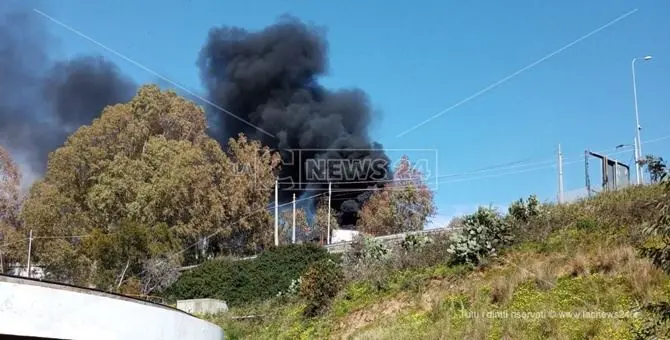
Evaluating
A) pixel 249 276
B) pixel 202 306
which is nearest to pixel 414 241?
pixel 202 306

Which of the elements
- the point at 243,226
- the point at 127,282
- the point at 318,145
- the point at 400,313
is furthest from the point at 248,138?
the point at 400,313

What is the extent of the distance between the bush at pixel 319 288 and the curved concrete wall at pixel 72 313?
8890mm

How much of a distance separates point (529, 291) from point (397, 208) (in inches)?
1399

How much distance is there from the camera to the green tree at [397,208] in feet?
164

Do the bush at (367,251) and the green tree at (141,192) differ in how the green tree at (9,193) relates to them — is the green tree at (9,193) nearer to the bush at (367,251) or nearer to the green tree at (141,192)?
the green tree at (141,192)

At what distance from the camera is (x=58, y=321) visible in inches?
369

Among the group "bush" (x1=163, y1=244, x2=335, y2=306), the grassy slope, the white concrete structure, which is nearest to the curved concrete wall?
the grassy slope

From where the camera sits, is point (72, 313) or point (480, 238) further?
point (480, 238)

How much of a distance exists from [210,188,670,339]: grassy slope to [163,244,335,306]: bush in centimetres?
1006

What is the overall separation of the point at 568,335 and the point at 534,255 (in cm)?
596

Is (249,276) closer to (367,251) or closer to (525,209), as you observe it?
(367,251)

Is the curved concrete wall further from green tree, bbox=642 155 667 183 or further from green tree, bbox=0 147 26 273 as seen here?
green tree, bbox=0 147 26 273

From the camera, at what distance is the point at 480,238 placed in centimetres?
1878

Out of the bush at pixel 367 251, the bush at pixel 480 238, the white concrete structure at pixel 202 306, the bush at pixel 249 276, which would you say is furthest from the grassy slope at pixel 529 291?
the bush at pixel 249 276
